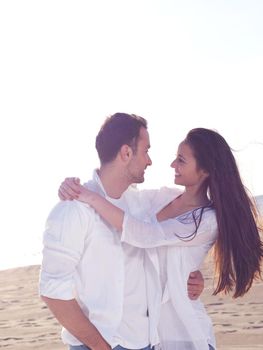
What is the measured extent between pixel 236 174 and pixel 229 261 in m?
0.53

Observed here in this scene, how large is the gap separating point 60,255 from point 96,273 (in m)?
0.30

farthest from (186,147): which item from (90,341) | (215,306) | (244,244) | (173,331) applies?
(215,306)

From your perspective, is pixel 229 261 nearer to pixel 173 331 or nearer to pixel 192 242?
pixel 192 242

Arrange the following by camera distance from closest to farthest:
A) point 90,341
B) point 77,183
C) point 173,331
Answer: point 90,341, point 77,183, point 173,331

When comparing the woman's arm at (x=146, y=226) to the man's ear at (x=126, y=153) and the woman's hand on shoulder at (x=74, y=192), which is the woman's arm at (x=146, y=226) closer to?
the woman's hand on shoulder at (x=74, y=192)

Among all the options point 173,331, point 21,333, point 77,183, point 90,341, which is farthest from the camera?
point 21,333

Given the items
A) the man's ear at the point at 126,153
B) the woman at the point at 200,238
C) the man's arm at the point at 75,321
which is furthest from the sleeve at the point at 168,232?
the man's arm at the point at 75,321

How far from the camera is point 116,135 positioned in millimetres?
3939

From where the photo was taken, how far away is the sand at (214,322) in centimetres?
860

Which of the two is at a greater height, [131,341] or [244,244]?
[244,244]

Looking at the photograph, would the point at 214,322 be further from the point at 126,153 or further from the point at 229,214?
the point at 126,153

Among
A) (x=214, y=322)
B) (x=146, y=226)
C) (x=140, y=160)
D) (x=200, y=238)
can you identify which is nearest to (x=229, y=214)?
(x=200, y=238)

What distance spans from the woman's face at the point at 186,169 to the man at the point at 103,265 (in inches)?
16.3

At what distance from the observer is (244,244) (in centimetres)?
421
